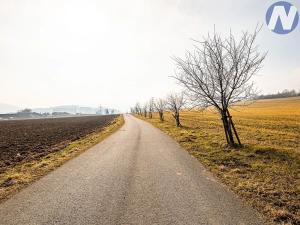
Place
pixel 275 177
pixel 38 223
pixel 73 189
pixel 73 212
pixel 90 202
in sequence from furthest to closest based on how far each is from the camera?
pixel 275 177
pixel 73 189
pixel 90 202
pixel 73 212
pixel 38 223

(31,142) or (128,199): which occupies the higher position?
(31,142)

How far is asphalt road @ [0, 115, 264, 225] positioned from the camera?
5.68 metres

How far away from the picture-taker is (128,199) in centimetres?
686

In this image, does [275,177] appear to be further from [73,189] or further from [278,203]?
[73,189]

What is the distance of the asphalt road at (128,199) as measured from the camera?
223 inches

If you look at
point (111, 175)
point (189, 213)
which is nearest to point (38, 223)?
point (189, 213)

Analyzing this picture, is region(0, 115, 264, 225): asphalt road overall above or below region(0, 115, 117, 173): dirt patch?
below

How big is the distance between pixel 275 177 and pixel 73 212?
22.0 ft

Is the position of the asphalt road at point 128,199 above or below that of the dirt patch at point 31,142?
below

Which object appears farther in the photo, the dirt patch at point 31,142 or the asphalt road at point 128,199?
the dirt patch at point 31,142

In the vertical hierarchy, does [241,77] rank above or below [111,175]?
above

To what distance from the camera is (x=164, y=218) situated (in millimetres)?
5633

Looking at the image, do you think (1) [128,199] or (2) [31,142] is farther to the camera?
(2) [31,142]

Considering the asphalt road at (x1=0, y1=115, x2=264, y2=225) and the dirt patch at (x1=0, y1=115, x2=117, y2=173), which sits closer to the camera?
the asphalt road at (x1=0, y1=115, x2=264, y2=225)
